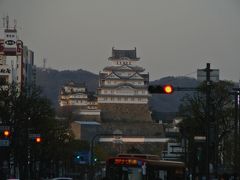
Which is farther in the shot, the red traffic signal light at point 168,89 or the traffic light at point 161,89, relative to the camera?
the red traffic signal light at point 168,89

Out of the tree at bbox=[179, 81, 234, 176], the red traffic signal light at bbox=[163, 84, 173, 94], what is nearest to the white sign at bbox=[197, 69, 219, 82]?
the red traffic signal light at bbox=[163, 84, 173, 94]

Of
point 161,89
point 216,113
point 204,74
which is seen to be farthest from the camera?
Result: point 216,113

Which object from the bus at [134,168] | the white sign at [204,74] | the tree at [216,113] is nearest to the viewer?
the bus at [134,168]

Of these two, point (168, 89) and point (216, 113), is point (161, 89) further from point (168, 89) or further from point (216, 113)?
point (216, 113)

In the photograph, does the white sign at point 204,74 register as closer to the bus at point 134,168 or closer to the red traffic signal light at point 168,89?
the bus at point 134,168

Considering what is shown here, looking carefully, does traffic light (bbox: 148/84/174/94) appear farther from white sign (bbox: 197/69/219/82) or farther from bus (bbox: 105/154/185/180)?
white sign (bbox: 197/69/219/82)

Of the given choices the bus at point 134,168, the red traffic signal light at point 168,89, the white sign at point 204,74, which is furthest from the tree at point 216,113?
the red traffic signal light at point 168,89

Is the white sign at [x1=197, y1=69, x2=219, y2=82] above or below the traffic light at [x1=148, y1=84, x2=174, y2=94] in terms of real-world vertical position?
above

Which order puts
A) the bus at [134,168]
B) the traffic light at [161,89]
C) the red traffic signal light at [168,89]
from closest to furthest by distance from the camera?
the traffic light at [161,89] → the red traffic signal light at [168,89] → the bus at [134,168]

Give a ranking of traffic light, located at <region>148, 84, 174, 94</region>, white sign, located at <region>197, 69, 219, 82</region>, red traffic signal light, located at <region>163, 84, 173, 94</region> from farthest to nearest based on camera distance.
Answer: white sign, located at <region>197, 69, 219, 82</region>, red traffic signal light, located at <region>163, 84, 173, 94</region>, traffic light, located at <region>148, 84, 174, 94</region>

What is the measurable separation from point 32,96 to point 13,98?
7.81ft

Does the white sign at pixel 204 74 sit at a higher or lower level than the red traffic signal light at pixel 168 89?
higher

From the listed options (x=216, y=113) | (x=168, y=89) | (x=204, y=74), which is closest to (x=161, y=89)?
(x=168, y=89)

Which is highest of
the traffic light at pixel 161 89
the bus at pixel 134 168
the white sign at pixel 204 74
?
the white sign at pixel 204 74
